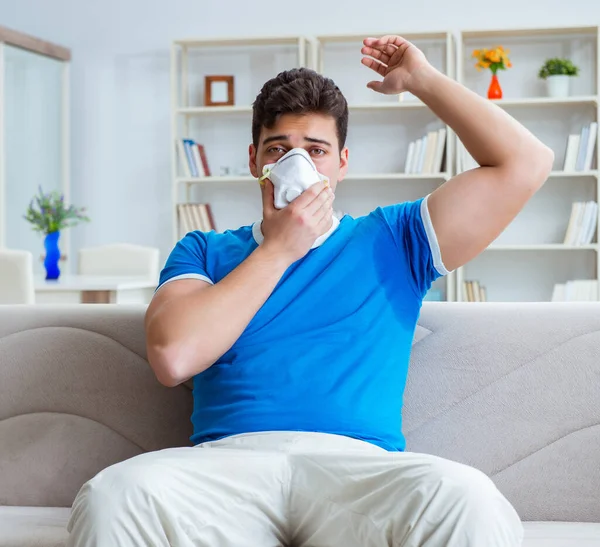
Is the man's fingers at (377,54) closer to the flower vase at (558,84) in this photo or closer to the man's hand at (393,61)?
the man's hand at (393,61)

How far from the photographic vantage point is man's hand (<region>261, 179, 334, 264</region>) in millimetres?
1508

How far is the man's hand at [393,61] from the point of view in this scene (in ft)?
5.31

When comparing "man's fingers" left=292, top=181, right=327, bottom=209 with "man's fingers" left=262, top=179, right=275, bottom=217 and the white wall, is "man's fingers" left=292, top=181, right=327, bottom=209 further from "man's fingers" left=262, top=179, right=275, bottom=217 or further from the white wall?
the white wall

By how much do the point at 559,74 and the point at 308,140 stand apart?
4153 millimetres

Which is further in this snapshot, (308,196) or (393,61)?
(393,61)

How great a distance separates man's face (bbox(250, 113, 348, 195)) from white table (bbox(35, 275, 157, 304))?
2.19 meters

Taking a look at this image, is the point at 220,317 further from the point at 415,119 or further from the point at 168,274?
the point at 415,119

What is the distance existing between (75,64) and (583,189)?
3.42 m

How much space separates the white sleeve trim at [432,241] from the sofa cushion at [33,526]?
79 cm

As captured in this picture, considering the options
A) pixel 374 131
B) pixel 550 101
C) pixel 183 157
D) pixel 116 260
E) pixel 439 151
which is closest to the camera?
pixel 116 260

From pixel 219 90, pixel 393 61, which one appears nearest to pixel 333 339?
pixel 393 61

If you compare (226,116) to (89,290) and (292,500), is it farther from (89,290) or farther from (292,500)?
(292,500)

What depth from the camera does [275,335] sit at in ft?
5.03

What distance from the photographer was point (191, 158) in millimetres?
5734
